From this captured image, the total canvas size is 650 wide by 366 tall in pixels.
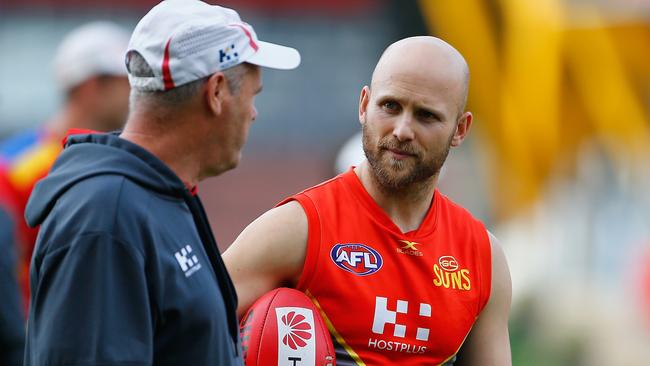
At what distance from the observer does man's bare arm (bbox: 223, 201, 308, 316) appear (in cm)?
380

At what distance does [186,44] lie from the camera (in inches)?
112

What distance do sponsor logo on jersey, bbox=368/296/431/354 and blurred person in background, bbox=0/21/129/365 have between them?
6.29 ft

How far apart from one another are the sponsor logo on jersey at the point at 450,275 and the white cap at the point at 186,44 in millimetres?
1229

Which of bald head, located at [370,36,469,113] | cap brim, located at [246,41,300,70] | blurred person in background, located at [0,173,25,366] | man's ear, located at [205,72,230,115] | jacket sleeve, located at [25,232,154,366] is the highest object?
bald head, located at [370,36,469,113]

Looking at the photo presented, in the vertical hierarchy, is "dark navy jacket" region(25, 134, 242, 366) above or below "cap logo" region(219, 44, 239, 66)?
below

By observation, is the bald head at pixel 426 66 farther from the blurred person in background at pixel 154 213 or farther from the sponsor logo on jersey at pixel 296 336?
the blurred person in background at pixel 154 213

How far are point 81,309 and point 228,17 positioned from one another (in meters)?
0.80

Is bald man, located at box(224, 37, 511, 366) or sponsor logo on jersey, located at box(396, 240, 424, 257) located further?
sponsor logo on jersey, located at box(396, 240, 424, 257)

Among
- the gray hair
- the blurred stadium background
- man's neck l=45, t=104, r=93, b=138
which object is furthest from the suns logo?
the blurred stadium background

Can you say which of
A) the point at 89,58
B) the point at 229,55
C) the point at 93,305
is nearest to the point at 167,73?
the point at 229,55

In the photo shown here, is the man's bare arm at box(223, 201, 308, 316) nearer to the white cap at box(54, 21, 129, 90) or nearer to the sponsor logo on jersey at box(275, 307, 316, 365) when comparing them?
the sponsor logo on jersey at box(275, 307, 316, 365)

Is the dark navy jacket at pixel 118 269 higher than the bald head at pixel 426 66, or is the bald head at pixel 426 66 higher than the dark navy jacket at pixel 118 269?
the bald head at pixel 426 66

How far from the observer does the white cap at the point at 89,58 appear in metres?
5.66

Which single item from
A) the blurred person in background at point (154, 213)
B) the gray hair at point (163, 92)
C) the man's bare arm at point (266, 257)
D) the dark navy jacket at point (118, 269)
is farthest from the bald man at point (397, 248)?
the gray hair at point (163, 92)
